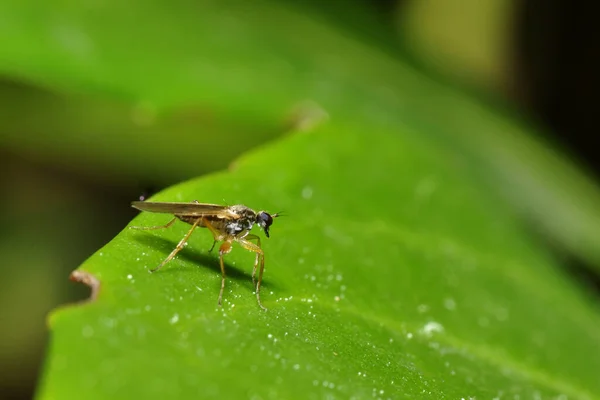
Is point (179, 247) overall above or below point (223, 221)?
below

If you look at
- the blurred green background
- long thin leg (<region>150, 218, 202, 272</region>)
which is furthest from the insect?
the blurred green background

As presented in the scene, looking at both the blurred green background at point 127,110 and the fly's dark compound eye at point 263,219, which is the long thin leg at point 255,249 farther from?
the blurred green background at point 127,110

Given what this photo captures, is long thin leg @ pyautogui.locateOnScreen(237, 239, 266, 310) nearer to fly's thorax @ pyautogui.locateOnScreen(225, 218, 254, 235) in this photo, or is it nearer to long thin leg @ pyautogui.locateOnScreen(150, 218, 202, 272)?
fly's thorax @ pyautogui.locateOnScreen(225, 218, 254, 235)

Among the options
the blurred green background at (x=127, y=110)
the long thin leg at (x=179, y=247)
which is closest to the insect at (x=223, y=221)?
the long thin leg at (x=179, y=247)

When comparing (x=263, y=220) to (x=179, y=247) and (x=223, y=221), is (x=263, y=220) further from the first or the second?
(x=179, y=247)

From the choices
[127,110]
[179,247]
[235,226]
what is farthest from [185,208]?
[127,110]

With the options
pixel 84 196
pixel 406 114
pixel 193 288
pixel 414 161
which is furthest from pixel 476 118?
pixel 193 288

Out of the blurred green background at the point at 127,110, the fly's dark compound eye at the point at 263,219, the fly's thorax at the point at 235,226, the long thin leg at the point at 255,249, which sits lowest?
the long thin leg at the point at 255,249

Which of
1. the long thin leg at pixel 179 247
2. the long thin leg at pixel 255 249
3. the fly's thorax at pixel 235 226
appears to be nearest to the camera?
the long thin leg at pixel 179 247
